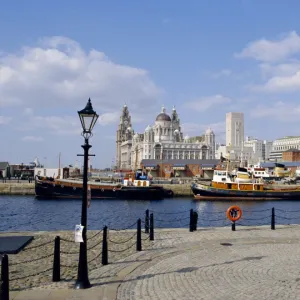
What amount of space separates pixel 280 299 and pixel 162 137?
164 meters

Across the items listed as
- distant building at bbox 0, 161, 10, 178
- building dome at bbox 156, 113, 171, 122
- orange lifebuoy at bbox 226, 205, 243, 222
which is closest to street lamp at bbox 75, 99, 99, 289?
orange lifebuoy at bbox 226, 205, 243, 222

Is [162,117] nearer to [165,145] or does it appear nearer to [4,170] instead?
[165,145]

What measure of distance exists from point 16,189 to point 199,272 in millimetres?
63710

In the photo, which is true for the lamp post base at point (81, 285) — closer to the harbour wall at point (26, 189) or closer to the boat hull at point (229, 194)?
the boat hull at point (229, 194)

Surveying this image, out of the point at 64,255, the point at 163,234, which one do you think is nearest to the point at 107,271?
the point at 64,255

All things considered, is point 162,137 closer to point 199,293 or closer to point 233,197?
point 233,197

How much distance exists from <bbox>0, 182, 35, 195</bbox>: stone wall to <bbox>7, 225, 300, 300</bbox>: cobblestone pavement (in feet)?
186

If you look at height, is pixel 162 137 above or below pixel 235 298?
above

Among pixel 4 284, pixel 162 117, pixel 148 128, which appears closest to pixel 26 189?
pixel 4 284

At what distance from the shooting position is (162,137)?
17175 centimetres

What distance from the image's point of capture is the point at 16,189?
6925 cm

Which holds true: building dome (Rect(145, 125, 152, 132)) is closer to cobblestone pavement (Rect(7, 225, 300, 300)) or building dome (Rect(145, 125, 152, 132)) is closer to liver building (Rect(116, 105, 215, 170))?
liver building (Rect(116, 105, 215, 170))

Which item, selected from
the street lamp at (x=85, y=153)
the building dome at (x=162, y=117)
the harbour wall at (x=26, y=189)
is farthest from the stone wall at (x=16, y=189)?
the building dome at (x=162, y=117)

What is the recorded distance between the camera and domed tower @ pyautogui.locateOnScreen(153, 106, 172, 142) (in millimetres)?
171875
